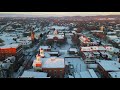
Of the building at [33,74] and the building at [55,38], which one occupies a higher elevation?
the building at [55,38]

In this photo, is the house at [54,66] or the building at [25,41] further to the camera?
the building at [25,41]

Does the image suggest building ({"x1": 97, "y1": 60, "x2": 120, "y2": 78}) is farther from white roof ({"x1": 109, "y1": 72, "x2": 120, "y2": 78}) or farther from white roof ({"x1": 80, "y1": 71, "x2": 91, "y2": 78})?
white roof ({"x1": 80, "y1": 71, "x2": 91, "y2": 78})

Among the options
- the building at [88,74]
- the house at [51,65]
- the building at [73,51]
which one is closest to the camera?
the building at [88,74]

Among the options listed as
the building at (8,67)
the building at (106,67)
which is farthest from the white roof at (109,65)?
the building at (8,67)

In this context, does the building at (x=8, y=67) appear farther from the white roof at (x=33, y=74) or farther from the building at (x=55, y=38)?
the building at (x=55, y=38)

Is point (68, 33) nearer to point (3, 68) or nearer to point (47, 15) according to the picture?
point (47, 15)
